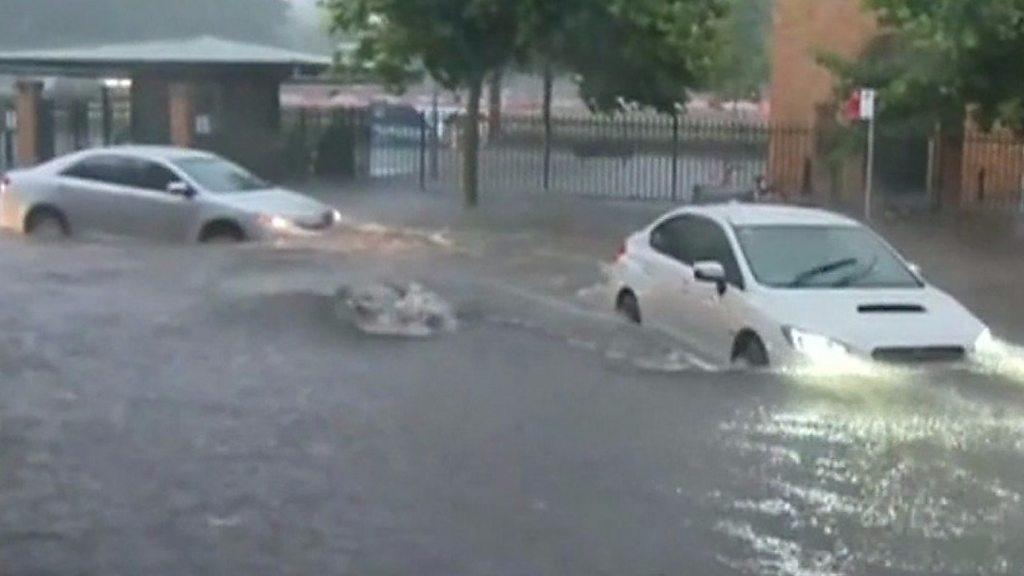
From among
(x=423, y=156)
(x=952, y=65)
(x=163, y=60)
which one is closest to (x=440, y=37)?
(x=423, y=156)

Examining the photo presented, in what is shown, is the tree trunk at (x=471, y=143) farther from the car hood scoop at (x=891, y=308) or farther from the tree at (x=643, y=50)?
the car hood scoop at (x=891, y=308)

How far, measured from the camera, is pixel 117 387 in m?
15.9

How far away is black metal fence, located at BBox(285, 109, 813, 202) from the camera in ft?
139

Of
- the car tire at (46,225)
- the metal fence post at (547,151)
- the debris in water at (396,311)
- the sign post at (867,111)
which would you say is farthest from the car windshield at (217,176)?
the metal fence post at (547,151)

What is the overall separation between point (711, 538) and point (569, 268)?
16726mm

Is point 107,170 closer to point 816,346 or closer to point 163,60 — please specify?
point 816,346

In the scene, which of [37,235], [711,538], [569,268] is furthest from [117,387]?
[37,235]

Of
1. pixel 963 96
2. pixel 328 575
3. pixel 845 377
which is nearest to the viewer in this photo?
pixel 328 575

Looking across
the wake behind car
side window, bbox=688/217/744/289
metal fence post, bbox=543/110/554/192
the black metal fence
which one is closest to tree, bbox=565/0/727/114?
the black metal fence

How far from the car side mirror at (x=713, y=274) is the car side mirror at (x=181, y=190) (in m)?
12.7

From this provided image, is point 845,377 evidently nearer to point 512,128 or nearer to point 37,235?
point 37,235

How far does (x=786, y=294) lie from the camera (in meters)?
16.5

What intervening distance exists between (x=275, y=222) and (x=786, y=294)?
43.6ft

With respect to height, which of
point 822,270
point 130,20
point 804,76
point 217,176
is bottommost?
point 217,176
